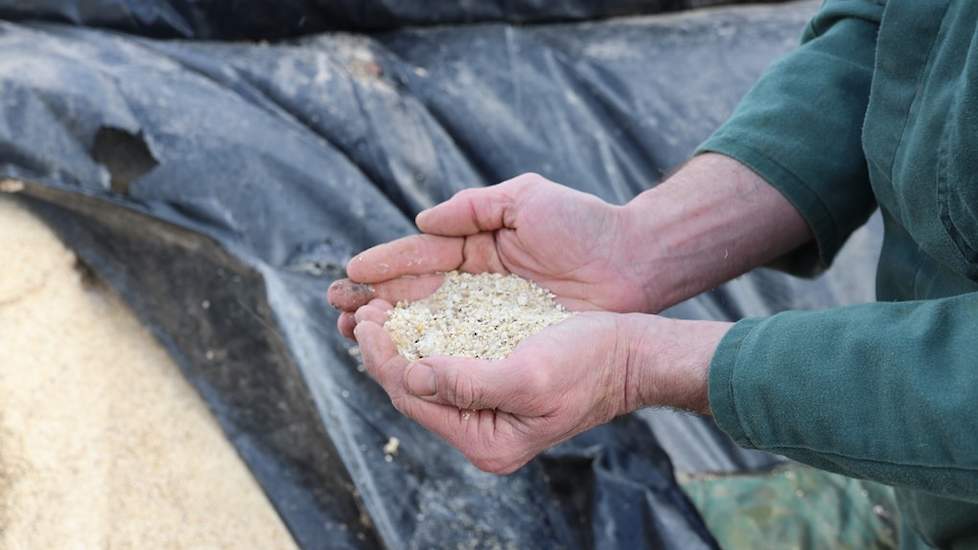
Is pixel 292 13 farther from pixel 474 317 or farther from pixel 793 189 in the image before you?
pixel 793 189

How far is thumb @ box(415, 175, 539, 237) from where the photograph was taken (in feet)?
4.11

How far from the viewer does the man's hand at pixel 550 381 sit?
101cm

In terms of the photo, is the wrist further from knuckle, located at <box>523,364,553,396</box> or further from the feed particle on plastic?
the feed particle on plastic

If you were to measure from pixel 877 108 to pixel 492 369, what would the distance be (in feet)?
1.62

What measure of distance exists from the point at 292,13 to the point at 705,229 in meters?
1.08

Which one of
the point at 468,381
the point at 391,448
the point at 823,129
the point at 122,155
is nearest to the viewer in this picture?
the point at 468,381

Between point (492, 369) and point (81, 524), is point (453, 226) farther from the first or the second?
point (81, 524)

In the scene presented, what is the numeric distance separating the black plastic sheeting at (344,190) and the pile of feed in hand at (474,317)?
0.29 m

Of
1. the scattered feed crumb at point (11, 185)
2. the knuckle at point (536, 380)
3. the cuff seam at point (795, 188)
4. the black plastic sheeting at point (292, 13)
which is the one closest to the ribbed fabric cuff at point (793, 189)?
the cuff seam at point (795, 188)

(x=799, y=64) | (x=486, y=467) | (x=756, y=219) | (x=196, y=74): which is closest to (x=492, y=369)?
(x=486, y=467)

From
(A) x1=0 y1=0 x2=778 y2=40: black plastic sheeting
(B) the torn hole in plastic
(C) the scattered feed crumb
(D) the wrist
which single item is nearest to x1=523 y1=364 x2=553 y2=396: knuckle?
(D) the wrist

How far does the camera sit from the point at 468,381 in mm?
1007

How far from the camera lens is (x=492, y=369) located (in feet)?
3.30

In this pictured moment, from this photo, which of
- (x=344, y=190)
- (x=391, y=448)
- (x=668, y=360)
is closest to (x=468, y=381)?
(x=668, y=360)
